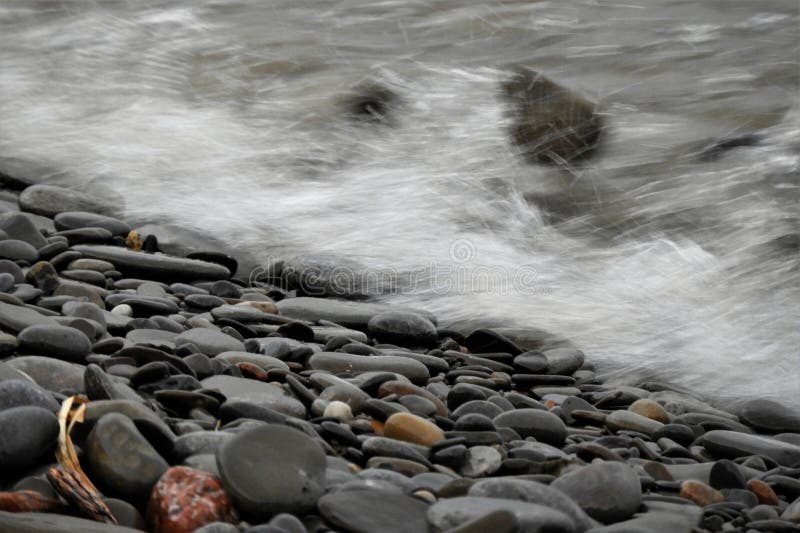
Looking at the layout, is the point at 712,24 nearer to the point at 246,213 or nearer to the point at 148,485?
the point at 246,213

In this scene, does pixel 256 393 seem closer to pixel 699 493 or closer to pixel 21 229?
pixel 699 493

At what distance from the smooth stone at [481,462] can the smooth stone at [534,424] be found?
28 centimetres

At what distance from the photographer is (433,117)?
18.4 feet

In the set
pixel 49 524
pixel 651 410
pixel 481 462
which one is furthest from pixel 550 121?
pixel 49 524

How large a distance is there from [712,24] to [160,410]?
583 centimetres

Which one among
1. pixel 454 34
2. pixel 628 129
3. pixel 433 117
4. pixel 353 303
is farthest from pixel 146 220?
pixel 454 34

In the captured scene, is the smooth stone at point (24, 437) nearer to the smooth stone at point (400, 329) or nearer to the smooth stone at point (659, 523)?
the smooth stone at point (659, 523)

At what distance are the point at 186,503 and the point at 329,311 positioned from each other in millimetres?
1752

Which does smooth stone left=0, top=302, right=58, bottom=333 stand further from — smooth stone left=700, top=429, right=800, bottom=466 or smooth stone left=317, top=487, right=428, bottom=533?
smooth stone left=700, top=429, right=800, bottom=466

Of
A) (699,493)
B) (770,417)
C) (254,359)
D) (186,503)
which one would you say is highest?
(186,503)

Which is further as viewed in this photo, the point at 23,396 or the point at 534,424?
the point at 534,424

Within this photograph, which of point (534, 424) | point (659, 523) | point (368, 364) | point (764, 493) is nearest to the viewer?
point (659, 523)

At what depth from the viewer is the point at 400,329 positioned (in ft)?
10.9

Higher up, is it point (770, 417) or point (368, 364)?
point (368, 364)
